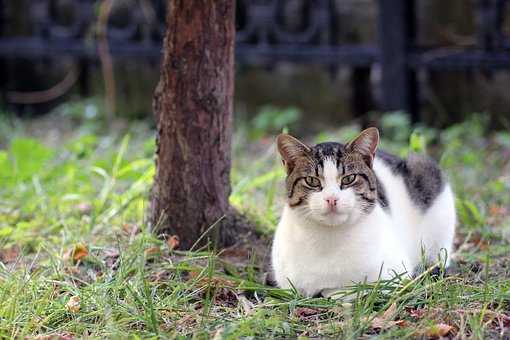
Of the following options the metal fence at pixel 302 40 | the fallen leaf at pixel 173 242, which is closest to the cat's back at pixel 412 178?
the fallen leaf at pixel 173 242

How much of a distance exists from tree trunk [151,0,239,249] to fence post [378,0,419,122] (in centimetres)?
248

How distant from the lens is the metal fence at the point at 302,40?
538cm

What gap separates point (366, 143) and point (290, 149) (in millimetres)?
239

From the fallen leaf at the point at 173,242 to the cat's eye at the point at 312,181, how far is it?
699 mm

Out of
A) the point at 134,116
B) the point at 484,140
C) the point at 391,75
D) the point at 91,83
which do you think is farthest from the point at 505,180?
the point at 91,83

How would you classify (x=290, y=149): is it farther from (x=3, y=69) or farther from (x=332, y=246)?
(x=3, y=69)

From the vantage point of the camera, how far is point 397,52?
5.54 meters

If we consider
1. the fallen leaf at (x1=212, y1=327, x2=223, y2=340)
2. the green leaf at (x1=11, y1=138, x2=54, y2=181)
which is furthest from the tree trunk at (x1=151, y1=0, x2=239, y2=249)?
the green leaf at (x1=11, y1=138, x2=54, y2=181)

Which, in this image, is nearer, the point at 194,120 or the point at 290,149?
the point at 290,149

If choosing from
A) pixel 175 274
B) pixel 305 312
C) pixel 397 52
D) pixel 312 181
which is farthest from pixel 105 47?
pixel 305 312

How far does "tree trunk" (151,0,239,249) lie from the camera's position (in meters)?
3.15

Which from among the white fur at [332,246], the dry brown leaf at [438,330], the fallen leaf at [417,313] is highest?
the white fur at [332,246]

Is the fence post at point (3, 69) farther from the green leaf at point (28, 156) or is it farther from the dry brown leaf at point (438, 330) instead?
the dry brown leaf at point (438, 330)

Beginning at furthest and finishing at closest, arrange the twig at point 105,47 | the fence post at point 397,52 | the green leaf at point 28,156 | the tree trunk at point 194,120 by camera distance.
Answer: the twig at point 105,47, the fence post at point 397,52, the green leaf at point 28,156, the tree trunk at point 194,120
